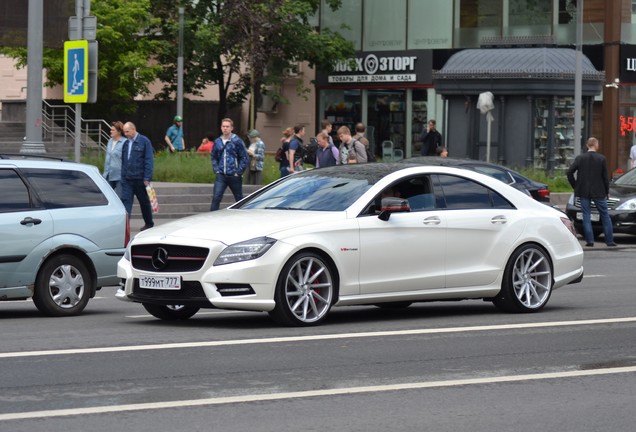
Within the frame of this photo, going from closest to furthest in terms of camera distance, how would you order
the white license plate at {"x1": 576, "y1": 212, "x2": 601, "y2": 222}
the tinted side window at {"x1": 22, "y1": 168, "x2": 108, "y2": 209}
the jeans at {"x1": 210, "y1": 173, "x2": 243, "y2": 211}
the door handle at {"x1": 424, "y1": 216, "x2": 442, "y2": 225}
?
the door handle at {"x1": 424, "y1": 216, "x2": 442, "y2": 225} < the tinted side window at {"x1": 22, "y1": 168, "x2": 108, "y2": 209} < the jeans at {"x1": 210, "y1": 173, "x2": 243, "y2": 211} < the white license plate at {"x1": 576, "y1": 212, "x2": 601, "y2": 222}

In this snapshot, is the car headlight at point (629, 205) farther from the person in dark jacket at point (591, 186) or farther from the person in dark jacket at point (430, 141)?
the person in dark jacket at point (430, 141)

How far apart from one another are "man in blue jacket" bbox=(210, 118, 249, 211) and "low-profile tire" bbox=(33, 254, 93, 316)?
9.82 m

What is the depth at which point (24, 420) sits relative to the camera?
7574mm

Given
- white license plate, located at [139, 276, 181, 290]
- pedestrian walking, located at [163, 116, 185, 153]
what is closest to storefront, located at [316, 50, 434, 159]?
pedestrian walking, located at [163, 116, 185, 153]

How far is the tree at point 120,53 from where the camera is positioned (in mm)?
48062

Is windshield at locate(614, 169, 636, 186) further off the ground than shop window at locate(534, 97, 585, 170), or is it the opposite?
shop window at locate(534, 97, 585, 170)

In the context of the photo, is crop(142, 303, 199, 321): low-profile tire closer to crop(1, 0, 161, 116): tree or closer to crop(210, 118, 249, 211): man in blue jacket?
crop(210, 118, 249, 211): man in blue jacket

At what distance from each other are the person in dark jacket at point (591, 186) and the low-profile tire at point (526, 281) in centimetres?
1093

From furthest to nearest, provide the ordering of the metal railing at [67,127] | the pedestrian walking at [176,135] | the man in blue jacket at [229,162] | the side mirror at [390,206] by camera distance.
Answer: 1. the metal railing at [67,127]
2. the pedestrian walking at [176,135]
3. the man in blue jacket at [229,162]
4. the side mirror at [390,206]

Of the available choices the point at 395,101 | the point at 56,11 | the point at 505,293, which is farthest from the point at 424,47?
the point at 505,293

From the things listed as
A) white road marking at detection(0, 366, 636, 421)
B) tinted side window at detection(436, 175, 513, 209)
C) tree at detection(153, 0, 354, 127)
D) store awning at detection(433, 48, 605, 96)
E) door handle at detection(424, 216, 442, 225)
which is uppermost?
tree at detection(153, 0, 354, 127)

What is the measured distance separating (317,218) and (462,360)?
2434mm

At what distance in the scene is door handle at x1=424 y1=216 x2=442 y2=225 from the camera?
12.9 metres

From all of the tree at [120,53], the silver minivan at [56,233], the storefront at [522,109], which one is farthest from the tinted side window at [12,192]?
the tree at [120,53]
